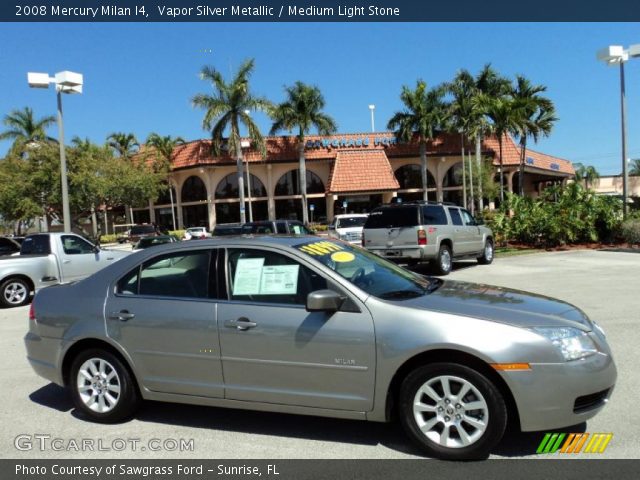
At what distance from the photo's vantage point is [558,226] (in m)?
20.2

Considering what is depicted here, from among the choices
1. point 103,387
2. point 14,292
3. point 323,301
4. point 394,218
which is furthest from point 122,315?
point 394,218

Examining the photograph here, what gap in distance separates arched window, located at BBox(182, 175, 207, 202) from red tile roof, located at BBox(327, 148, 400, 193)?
12.3 metres

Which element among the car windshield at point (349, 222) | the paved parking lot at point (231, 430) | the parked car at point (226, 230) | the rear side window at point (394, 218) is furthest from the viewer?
the car windshield at point (349, 222)

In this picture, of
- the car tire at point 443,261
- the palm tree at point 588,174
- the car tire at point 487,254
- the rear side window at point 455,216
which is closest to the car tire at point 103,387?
the car tire at point 443,261

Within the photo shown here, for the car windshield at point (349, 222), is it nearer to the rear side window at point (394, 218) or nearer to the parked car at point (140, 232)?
the rear side window at point (394, 218)

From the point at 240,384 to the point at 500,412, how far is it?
6.25 ft

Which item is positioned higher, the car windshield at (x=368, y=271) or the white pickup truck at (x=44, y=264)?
the car windshield at (x=368, y=271)

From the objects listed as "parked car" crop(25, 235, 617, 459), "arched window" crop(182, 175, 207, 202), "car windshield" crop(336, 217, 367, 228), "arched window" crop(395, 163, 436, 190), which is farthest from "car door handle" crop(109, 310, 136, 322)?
"arched window" crop(395, 163, 436, 190)

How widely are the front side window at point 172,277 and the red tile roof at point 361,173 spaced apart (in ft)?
141

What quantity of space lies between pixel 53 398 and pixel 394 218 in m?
9.97

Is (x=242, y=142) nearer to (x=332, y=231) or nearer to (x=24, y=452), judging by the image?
(x=332, y=231)

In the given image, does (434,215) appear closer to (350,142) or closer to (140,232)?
(140,232)

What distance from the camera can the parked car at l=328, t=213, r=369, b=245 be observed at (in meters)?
22.0

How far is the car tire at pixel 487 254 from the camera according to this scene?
16500mm
